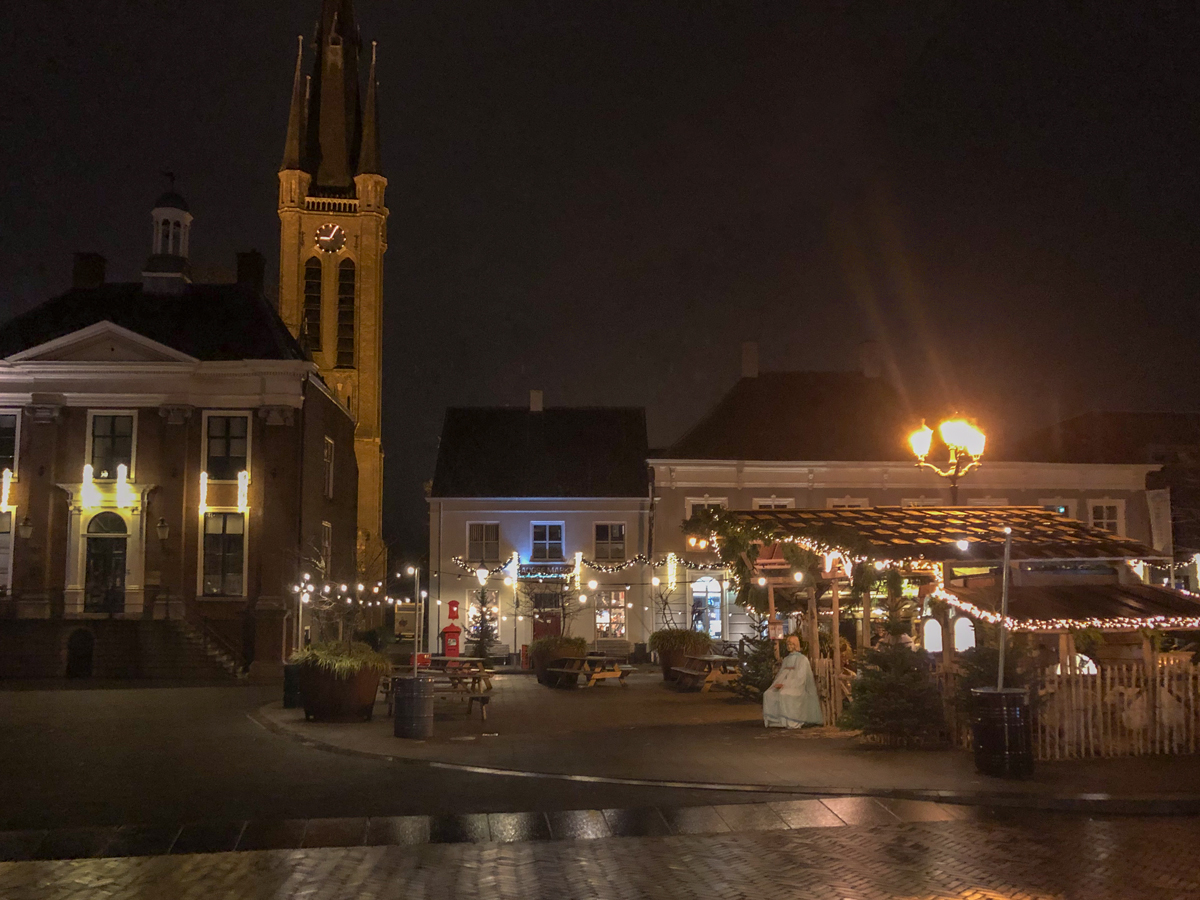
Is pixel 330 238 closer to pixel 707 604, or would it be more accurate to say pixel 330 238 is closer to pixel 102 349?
pixel 102 349

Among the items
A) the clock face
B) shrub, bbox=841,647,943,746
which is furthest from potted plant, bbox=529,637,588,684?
the clock face

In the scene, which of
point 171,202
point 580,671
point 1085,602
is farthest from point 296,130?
point 1085,602

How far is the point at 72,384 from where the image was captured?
32.0 meters

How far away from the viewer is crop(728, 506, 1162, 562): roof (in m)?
15.2

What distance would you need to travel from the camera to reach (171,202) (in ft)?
121

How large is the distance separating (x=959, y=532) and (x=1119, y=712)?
134 inches

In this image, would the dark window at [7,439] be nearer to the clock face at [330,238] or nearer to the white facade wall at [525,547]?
the white facade wall at [525,547]

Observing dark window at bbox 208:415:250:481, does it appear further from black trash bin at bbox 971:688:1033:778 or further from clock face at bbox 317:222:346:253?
black trash bin at bbox 971:688:1033:778

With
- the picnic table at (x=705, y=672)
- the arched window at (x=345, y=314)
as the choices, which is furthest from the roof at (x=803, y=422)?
the arched window at (x=345, y=314)

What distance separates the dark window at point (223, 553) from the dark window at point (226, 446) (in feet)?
4.05

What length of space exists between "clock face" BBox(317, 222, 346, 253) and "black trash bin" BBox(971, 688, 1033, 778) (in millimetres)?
42411

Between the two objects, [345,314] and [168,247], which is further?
[345,314]

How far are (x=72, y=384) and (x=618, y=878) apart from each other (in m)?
28.9

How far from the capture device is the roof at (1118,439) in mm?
41969
